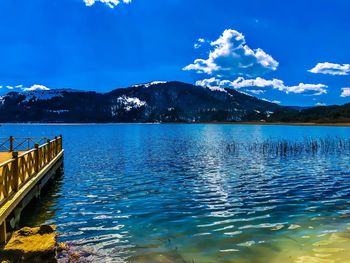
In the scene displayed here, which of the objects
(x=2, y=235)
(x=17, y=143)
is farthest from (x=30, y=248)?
(x=17, y=143)

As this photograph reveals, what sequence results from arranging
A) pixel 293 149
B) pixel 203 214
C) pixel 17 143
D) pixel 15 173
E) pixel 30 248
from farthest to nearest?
pixel 17 143 → pixel 293 149 → pixel 203 214 → pixel 15 173 → pixel 30 248

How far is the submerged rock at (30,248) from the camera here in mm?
10016

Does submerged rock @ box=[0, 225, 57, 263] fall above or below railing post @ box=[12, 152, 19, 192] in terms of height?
below

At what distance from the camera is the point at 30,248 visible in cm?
1034

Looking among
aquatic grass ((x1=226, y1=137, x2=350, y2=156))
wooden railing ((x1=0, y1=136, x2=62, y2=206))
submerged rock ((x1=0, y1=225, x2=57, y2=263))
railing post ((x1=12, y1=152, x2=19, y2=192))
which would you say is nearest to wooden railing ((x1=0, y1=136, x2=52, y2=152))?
wooden railing ((x1=0, y1=136, x2=62, y2=206))

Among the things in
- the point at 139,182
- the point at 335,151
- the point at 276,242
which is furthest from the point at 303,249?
the point at 335,151

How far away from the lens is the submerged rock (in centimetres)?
1002

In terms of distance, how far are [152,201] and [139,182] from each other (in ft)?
22.0

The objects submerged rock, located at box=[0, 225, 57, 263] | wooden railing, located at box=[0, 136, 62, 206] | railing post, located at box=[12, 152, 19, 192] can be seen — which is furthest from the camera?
railing post, located at box=[12, 152, 19, 192]

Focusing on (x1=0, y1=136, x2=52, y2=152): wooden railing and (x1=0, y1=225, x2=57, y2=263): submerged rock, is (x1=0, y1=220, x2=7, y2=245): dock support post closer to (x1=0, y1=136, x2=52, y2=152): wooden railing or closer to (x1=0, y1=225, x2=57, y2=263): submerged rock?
(x1=0, y1=225, x2=57, y2=263): submerged rock

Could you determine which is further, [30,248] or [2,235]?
[2,235]

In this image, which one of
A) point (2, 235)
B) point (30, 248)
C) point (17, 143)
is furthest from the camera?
point (17, 143)

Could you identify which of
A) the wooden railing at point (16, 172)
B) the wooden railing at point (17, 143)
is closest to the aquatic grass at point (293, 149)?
the wooden railing at point (17, 143)

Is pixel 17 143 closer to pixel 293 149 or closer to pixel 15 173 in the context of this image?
pixel 293 149
